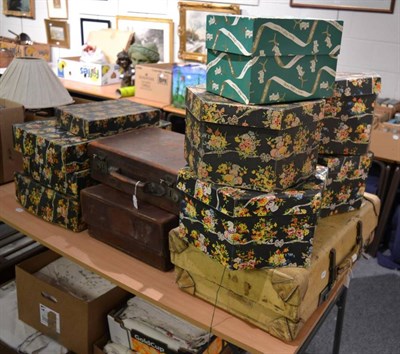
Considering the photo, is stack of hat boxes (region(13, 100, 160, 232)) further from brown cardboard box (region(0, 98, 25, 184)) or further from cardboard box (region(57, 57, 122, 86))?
cardboard box (region(57, 57, 122, 86))

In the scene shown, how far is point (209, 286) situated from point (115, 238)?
15.4 inches

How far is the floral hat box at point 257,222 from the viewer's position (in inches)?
42.8

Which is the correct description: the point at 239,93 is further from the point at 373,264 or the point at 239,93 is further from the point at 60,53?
the point at 60,53

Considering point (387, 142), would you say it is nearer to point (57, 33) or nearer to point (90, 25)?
point (90, 25)

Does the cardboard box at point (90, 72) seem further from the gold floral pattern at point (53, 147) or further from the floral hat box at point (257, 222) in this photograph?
the floral hat box at point (257, 222)

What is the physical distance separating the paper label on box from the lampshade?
2.71 ft

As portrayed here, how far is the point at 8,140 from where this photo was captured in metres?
1.88

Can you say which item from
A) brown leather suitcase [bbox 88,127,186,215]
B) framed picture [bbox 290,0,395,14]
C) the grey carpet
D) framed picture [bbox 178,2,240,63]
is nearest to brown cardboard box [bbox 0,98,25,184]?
brown leather suitcase [bbox 88,127,186,215]

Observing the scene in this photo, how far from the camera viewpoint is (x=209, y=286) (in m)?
1.24

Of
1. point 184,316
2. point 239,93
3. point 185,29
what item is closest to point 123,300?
point 184,316

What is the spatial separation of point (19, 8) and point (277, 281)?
473 cm

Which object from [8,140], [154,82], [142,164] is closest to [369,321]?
[142,164]

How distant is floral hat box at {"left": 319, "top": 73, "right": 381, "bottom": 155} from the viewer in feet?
4.40

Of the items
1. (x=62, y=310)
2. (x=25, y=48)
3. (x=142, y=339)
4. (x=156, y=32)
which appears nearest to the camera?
(x=142, y=339)
